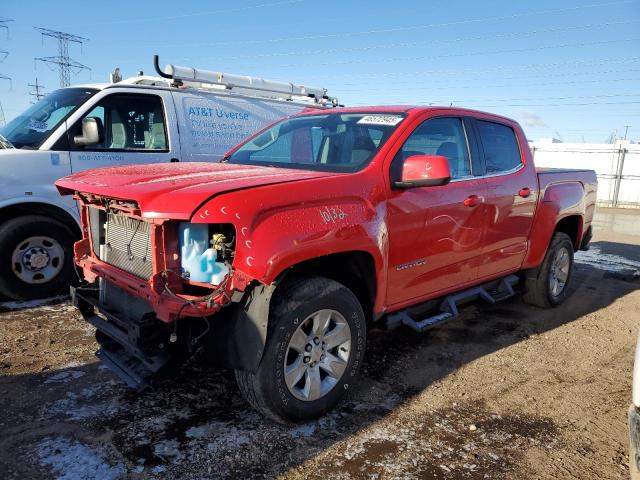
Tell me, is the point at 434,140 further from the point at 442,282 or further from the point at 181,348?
the point at 181,348

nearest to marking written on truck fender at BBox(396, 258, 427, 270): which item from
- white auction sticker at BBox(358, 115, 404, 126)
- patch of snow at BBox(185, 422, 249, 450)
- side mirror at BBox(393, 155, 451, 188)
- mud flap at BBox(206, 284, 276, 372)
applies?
side mirror at BBox(393, 155, 451, 188)

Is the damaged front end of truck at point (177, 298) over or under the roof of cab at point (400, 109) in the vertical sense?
under

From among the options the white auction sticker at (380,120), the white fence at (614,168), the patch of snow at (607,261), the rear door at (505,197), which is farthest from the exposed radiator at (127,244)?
the white fence at (614,168)

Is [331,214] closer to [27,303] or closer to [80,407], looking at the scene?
[80,407]

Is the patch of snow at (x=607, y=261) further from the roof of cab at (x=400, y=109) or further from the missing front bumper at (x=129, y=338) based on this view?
the missing front bumper at (x=129, y=338)

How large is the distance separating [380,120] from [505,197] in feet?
4.82

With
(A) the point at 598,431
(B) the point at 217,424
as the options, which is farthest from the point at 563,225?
(B) the point at 217,424

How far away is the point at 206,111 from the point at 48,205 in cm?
221

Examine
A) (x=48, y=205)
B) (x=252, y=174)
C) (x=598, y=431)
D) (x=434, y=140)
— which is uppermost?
(x=434, y=140)

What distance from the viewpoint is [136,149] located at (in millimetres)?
Result: 5805

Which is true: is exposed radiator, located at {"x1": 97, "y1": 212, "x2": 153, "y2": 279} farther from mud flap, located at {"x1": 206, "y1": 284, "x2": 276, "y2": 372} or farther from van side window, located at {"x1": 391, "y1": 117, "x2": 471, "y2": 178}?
van side window, located at {"x1": 391, "y1": 117, "x2": 471, "y2": 178}

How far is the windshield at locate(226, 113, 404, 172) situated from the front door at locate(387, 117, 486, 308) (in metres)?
0.23

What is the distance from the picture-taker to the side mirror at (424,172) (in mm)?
3264

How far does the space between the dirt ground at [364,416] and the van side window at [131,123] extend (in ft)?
6.70
